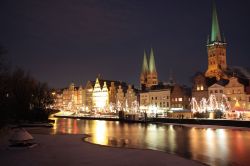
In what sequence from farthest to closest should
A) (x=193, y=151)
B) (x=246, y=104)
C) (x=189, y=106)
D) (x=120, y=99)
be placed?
(x=120, y=99)
(x=189, y=106)
(x=246, y=104)
(x=193, y=151)

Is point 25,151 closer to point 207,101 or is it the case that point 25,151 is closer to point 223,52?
point 207,101

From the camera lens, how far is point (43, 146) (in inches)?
912

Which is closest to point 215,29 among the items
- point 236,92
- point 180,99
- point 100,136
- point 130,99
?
point 130,99

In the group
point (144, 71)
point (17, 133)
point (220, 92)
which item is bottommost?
point (17, 133)

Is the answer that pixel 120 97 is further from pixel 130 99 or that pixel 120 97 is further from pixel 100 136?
pixel 100 136

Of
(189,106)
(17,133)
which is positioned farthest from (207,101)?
(17,133)

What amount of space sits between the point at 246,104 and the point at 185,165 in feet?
214

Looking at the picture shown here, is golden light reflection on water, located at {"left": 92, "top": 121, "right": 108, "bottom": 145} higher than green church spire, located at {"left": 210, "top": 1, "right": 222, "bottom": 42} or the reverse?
the reverse

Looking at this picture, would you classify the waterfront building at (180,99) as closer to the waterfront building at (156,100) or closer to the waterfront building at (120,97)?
the waterfront building at (156,100)

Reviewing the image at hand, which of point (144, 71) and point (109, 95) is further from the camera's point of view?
point (144, 71)

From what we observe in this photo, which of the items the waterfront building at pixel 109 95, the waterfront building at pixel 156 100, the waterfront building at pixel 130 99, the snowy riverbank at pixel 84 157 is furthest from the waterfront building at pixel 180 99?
the snowy riverbank at pixel 84 157

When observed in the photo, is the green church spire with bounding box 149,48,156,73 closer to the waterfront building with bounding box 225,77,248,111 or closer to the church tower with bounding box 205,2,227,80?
the church tower with bounding box 205,2,227,80

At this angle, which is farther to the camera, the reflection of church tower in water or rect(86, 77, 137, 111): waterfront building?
the reflection of church tower in water

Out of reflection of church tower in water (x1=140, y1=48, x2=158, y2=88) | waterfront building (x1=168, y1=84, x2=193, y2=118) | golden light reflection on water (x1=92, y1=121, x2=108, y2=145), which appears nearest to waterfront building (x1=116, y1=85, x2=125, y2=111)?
reflection of church tower in water (x1=140, y1=48, x2=158, y2=88)
